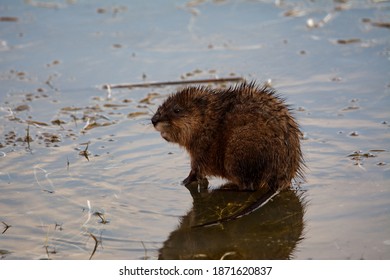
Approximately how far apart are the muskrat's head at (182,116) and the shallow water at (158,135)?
1.09 ft

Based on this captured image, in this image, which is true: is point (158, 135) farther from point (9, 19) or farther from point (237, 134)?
point (9, 19)

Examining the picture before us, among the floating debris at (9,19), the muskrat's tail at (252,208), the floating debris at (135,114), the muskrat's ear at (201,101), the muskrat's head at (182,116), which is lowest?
the floating debris at (9,19)

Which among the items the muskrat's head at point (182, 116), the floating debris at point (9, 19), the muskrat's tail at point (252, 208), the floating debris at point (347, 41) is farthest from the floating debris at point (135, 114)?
the floating debris at point (9, 19)

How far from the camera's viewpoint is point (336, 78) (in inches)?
329

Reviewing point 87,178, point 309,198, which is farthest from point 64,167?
point 309,198

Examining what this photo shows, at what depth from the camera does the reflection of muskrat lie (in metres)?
5.75

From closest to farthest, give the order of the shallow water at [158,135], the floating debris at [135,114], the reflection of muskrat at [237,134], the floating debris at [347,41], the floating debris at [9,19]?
the shallow water at [158,135] → the reflection of muskrat at [237,134] → the floating debris at [135,114] → the floating debris at [347,41] → the floating debris at [9,19]

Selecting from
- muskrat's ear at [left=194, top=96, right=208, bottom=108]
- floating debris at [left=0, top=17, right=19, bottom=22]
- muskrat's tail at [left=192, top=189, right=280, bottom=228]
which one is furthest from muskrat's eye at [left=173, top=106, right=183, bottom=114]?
floating debris at [left=0, top=17, right=19, bottom=22]

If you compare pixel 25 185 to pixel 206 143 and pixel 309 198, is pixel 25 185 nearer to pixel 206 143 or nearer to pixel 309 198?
pixel 206 143

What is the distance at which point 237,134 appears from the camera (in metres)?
5.84

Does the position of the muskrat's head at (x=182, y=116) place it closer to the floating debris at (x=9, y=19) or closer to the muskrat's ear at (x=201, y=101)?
the muskrat's ear at (x=201, y=101)

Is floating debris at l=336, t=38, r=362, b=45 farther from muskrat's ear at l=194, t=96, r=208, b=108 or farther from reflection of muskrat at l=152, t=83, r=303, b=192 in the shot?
muskrat's ear at l=194, t=96, r=208, b=108

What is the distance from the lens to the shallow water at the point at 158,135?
5062mm

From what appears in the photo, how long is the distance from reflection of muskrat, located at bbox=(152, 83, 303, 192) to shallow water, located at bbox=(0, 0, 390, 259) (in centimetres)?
20
